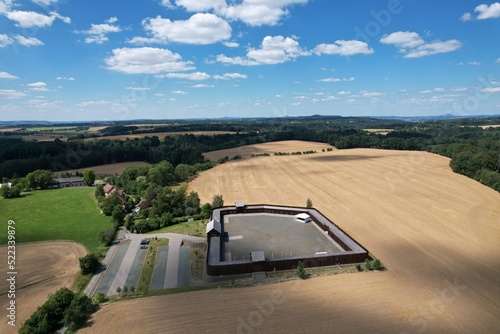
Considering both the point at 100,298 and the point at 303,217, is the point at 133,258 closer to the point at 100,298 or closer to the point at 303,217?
the point at 100,298

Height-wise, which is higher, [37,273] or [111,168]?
[111,168]

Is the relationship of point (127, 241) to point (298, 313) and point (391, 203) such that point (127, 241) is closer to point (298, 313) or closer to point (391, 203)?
point (298, 313)

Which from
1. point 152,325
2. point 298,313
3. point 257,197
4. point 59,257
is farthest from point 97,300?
point 257,197

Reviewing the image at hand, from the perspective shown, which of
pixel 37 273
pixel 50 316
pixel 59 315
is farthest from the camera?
pixel 37 273

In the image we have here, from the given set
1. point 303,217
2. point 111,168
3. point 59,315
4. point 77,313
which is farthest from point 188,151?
point 77,313

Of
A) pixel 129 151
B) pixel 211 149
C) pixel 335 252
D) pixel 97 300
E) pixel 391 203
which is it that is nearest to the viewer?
pixel 97 300

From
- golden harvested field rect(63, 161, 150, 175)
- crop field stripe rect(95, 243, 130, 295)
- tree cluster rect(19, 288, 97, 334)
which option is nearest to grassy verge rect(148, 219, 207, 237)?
crop field stripe rect(95, 243, 130, 295)

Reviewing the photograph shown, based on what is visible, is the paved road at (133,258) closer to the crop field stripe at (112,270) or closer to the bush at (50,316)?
the crop field stripe at (112,270)
